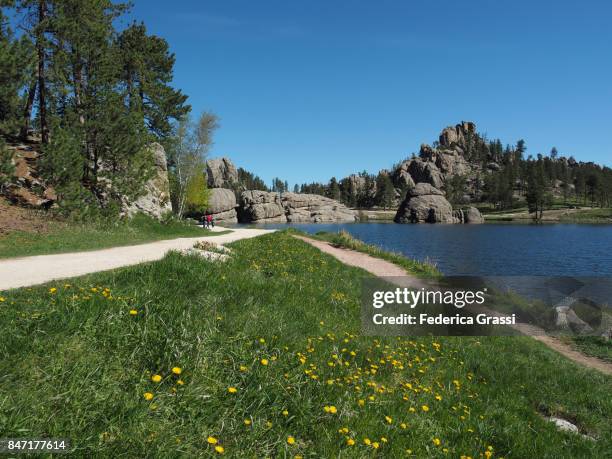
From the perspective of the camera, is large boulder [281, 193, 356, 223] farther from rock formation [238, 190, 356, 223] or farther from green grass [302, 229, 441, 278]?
green grass [302, 229, 441, 278]

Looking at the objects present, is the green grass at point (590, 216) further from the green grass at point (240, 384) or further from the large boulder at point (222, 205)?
the green grass at point (240, 384)

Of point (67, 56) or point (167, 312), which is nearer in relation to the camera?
point (167, 312)

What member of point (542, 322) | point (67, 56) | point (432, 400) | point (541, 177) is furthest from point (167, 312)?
point (541, 177)

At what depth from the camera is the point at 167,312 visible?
5520 mm

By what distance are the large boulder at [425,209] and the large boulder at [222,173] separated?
76887mm

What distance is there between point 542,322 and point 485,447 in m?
13.4

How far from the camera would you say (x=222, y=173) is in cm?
18612

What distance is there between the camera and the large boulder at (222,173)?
16100 centimetres

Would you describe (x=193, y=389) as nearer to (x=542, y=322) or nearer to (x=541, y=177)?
(x=542, y=322)

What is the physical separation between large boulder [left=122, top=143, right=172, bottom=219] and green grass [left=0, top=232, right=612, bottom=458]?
22.1 metres

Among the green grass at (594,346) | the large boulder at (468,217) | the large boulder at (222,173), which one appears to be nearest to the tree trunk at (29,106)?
the green grass at (594,346)

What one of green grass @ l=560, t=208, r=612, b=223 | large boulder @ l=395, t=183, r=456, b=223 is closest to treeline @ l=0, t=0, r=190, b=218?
large boulder @ l=395, t=183, r=456, b=223

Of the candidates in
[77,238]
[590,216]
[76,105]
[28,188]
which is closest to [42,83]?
[76,105]

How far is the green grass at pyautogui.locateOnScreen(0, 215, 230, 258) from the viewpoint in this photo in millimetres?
15031
